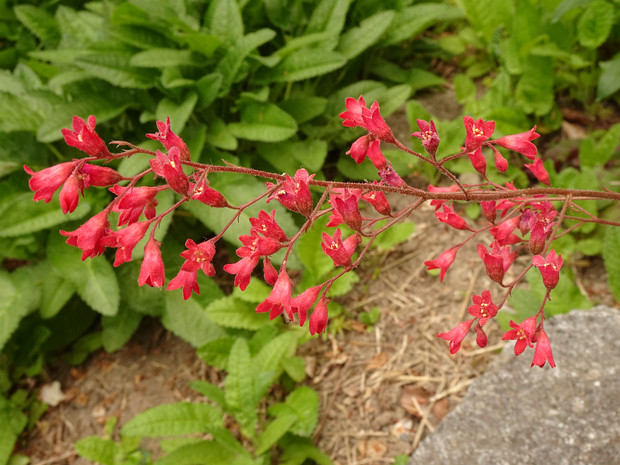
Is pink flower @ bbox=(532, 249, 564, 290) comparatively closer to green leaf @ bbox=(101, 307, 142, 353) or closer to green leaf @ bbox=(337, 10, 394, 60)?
green leaf @ bbox=(337, 10, 394, 60)

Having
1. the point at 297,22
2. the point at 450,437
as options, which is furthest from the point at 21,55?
the point at 450,437

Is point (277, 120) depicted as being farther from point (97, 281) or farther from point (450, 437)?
point (450, 437)

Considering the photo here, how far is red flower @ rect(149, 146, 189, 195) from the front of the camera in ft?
3.68

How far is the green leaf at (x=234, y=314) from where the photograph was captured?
2875 mm

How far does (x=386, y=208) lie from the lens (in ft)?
4.26

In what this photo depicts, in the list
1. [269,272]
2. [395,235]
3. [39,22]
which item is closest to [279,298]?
[269,272]

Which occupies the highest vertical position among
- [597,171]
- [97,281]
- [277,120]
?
[277,120]

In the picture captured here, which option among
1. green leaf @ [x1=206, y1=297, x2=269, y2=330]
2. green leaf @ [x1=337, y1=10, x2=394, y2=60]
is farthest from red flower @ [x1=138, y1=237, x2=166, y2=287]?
green leaf @ [x1=337, y1=10, x2=394, y2=60]

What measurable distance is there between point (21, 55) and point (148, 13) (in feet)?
4.29

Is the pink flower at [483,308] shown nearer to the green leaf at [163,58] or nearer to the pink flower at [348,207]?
the pink flower at [348,207]

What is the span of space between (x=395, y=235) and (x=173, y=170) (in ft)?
6.76

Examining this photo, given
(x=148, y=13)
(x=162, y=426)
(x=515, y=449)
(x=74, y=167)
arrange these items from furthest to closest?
(x=148, y=13)
(x=162, y=426)
(x=515, y=449)
(x=74, y=167)

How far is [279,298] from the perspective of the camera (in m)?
1.32

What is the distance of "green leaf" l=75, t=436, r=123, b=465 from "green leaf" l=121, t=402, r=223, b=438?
240 mm
